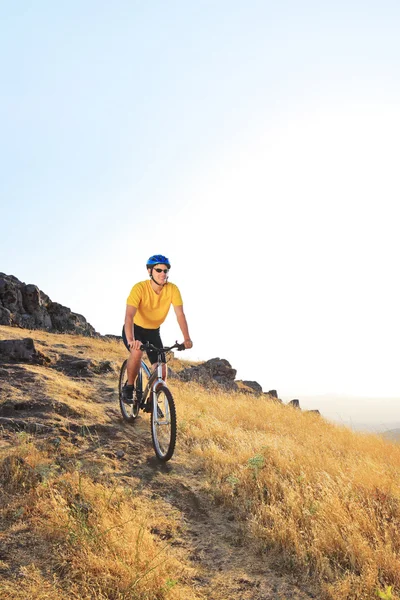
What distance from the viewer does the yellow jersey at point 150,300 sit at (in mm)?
7094

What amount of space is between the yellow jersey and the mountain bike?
679 millimetres

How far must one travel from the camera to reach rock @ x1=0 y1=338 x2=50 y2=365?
10.5m

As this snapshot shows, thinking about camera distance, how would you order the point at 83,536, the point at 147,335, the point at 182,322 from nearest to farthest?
the point at 83,536 < the point at 182,322 < the point at 147,335

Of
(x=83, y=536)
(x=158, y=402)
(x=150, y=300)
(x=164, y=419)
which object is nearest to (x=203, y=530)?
(x=83, y=536)

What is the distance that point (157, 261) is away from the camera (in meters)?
6.87

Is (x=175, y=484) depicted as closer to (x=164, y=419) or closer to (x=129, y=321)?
(x=164, y=419)

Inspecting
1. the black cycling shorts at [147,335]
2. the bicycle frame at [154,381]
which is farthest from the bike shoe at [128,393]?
the black cycling shorts at [147,335]

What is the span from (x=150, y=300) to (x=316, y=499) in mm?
3978

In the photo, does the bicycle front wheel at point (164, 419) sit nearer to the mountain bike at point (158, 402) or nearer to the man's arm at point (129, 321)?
the mountain bike at point (158, 402)

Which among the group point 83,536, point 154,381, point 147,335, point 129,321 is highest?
point 129,321

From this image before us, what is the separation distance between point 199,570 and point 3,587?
175cm

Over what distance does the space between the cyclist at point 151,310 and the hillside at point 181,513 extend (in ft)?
5.18

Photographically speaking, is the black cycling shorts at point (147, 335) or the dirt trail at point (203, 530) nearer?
the dirt trail at point (203, 530)

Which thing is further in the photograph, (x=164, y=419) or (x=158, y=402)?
(x=158, y=402)
